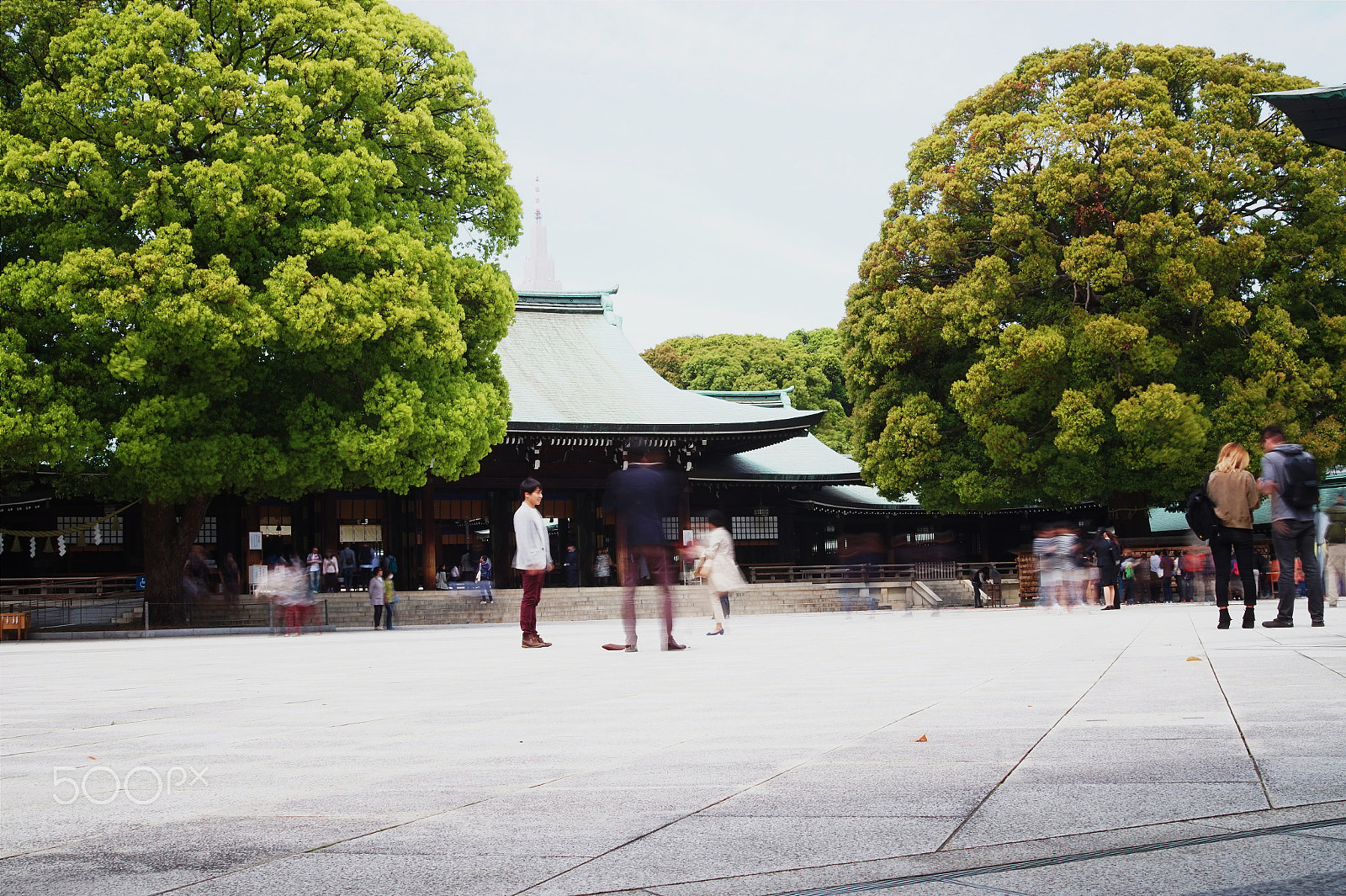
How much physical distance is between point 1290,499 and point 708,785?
7491 millimetres

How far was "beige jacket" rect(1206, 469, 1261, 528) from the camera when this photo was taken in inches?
380

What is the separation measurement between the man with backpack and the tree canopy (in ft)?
124

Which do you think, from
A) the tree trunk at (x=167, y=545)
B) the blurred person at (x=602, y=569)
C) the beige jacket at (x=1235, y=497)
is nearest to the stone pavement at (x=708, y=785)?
the beige jacket at (x=1235, y=497)

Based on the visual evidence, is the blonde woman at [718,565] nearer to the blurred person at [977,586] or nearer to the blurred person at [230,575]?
the blurred person at [230,575]

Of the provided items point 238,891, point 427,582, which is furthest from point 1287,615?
point 427,582

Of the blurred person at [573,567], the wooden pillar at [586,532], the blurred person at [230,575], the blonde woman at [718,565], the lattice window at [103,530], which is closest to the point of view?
the blonde woman at [718,565]

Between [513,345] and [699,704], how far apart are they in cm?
2800

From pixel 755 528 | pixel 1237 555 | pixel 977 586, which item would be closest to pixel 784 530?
pixel 755 528

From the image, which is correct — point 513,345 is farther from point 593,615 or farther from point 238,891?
point 238,891

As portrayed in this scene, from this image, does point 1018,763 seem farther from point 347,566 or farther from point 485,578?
point 347,566

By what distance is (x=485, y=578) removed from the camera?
27.8 m

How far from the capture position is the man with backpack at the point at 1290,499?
353 inches

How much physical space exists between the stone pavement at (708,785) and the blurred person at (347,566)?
21.2 m

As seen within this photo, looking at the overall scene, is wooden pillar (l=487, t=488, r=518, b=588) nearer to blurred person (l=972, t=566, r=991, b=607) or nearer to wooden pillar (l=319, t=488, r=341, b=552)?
wooden pillar (l=319, t=488, r=341, b=552)
